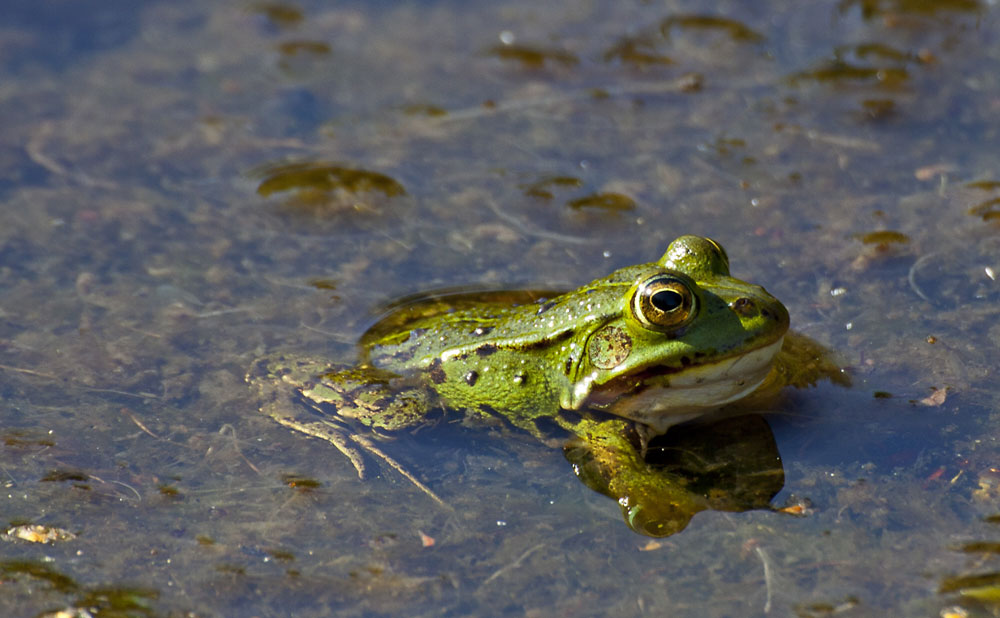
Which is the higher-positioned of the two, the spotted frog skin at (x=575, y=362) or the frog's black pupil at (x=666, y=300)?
the frog's black pupil at (x=666, y=300)

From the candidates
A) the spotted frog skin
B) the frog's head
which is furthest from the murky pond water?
the frog's head

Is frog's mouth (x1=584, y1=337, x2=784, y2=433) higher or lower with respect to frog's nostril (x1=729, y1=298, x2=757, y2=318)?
lower

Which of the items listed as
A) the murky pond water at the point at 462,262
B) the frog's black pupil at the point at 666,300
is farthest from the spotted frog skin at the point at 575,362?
the murky pond water at the point at 462,262

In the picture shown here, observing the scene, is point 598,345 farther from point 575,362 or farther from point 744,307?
point 744,307

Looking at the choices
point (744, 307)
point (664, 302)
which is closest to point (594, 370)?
point (664, 302)

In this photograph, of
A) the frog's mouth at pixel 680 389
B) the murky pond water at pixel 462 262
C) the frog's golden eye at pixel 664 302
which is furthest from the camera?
the frog's mouth at pixel 680 389

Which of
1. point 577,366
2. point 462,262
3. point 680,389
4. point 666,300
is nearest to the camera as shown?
point 666,300

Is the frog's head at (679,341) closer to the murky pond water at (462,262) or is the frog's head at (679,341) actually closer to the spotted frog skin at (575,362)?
the spotted frog skin at (575,362)

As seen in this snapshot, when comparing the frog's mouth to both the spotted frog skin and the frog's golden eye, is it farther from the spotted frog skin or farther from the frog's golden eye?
the frog's golden eye

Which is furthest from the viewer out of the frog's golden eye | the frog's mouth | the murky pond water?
the frog's mouth
